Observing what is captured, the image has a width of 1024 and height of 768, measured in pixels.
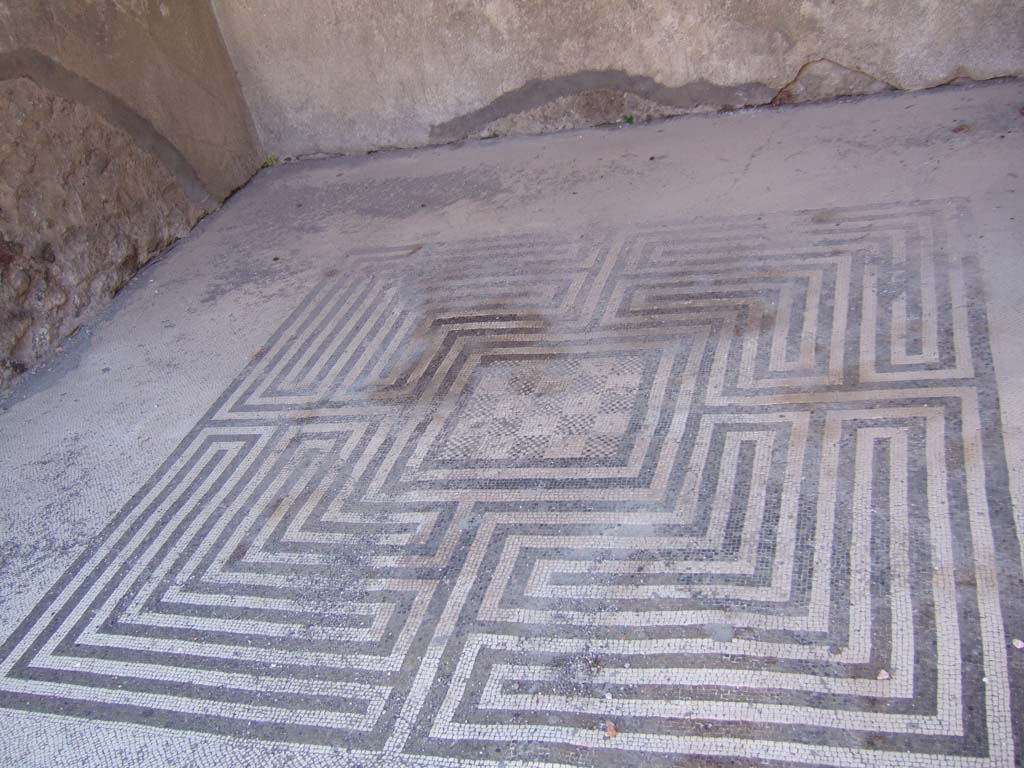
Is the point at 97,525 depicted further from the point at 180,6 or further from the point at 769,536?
the point at 180,6

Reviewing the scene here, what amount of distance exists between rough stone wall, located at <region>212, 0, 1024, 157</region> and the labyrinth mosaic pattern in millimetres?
899

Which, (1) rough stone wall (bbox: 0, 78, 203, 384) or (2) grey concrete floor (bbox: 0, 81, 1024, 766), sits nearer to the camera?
→ (2) grey concrete floor (bbox: 0, 81, 1024, 766)

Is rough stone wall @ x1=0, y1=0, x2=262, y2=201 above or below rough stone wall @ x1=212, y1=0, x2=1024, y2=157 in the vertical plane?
below

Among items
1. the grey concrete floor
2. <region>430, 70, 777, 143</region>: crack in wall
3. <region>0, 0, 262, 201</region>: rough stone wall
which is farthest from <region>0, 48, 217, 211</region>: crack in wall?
<region>430, 70, 777, 143</region>: crack in wall

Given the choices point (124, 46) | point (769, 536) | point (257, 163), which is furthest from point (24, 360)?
point (769, 536)

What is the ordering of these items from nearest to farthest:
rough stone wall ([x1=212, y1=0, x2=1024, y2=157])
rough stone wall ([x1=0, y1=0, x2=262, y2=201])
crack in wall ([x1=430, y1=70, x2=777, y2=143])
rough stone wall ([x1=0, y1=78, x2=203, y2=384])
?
1. rough stone wall ([x1=0, y1=78, x2=203, y2=384])
2. rough stone wall ([x1=0, y1=0, x2=262, y2=201])
3. rough stone wall ([x1=212, y1=0, x2=1024, y2=157])
4. crack in wall ([x1=430, y1=70, x2=777, y2=143])

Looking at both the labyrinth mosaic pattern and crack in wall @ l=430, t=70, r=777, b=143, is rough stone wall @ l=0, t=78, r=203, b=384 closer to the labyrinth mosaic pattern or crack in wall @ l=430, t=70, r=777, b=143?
the labyrinth mosaic pattern

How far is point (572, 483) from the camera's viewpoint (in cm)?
185

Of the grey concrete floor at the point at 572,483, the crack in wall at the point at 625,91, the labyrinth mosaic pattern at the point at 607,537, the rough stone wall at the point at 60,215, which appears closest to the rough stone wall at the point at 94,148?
the rough stone wall at the point at 60,215

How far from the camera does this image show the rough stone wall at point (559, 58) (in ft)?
9.94

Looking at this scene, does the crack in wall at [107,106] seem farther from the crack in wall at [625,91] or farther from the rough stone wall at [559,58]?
the crack in wall at [625,91]

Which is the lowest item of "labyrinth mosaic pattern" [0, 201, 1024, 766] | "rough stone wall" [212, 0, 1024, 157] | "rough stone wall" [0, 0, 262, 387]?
"labyrinth mosaic pattern" [0, 201, 1024, 766]

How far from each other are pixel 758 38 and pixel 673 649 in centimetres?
247

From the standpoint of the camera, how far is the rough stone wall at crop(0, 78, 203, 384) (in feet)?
8.71
